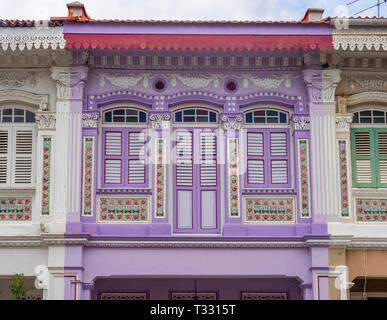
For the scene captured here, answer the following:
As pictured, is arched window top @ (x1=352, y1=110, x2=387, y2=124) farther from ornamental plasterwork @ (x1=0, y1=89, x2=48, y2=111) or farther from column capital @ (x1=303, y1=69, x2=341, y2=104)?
ornamental plasterwork @ (x1=0, y1=89, x2=48, y2=111)

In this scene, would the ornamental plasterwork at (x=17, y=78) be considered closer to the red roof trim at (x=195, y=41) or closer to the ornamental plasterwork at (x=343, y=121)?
the red roof trim at (x=195, y=41)

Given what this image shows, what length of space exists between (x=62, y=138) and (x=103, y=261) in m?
2.15

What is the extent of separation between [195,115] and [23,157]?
2994mm

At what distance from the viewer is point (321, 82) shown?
1405 cm

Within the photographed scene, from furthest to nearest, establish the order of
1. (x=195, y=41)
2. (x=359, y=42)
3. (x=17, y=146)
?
1. (x=17, y=146)
2. (x=359, y=42)
3. (x=195, y=41)

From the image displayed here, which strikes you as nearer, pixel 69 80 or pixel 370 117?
pixel 69 80

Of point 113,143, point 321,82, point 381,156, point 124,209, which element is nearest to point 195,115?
point 113,143

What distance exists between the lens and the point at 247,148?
14.0m

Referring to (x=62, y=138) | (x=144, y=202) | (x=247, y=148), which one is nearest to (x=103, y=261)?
(x=144, y=202)

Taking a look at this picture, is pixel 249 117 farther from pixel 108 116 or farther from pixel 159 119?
pixel 108 116

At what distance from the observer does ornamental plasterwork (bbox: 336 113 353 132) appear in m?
14.0

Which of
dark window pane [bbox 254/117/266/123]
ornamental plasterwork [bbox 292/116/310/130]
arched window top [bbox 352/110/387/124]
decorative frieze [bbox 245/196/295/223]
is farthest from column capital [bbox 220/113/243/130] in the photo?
arched window top [bbox 352/110/387/124]

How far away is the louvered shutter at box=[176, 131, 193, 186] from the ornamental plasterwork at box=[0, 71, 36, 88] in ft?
8.70

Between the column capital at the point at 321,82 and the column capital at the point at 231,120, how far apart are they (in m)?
1.28
